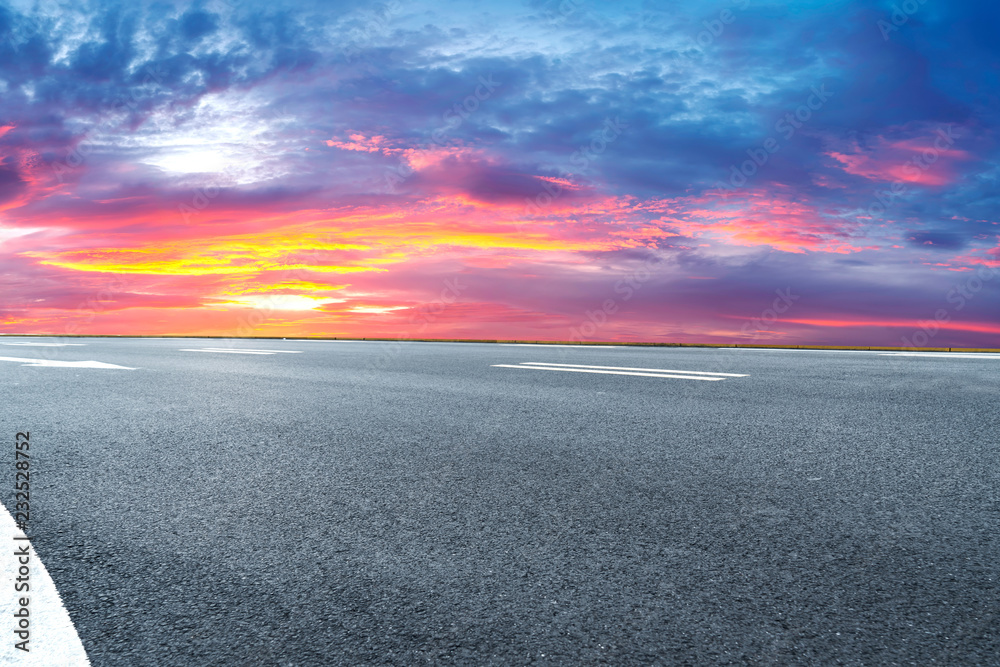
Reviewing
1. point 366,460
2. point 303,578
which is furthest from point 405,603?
point 366,460

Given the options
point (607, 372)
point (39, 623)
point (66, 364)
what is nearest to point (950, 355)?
point (607, 372)

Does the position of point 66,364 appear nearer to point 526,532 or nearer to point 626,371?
point 626,371

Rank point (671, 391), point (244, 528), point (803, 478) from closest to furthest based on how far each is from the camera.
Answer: point (244, 528) → point (803, 478) → point (671, 391)

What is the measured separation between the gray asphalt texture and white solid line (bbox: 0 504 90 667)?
0.06 meters

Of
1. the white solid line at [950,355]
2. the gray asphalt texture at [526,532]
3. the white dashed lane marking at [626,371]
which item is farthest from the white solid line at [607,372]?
the white solid line at [950,355]

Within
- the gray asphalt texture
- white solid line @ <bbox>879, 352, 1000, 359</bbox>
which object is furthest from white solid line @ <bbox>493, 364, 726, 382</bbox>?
white solid line @ <bbox>879, 352, 1000, 359</bbox>

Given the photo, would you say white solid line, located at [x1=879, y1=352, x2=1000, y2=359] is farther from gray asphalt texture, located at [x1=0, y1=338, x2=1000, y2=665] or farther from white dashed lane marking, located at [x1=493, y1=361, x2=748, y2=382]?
gray asphalt texture, located at [x1=0, y1=338, x2=1000, y2=665]

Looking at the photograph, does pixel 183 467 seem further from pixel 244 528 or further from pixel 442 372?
pixel 442 372

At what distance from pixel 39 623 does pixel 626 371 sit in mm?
8600

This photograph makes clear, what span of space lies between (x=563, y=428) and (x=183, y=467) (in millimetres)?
2802

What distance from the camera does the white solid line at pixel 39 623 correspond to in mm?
1992

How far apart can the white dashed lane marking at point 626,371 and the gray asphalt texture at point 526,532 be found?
254 cm

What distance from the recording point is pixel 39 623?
220 centimetres

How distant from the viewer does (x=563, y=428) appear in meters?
5.53
